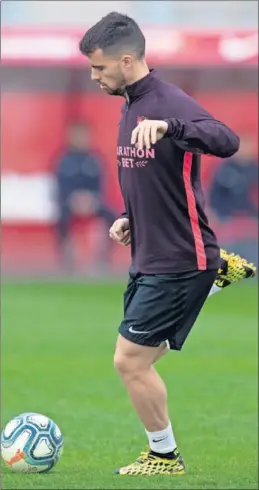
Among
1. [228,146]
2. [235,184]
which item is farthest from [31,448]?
[235,184]

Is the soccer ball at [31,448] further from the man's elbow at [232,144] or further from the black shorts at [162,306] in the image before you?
the man's elbow at [232,144]

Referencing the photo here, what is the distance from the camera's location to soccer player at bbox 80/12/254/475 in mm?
5930

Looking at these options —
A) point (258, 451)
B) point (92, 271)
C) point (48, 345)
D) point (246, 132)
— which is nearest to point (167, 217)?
point (258, 451)

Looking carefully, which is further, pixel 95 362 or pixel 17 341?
pixel 17 341

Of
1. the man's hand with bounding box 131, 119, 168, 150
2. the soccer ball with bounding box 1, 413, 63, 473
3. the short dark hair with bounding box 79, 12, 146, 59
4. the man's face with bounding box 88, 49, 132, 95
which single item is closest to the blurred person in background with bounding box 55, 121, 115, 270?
the soccer ball with bounding box 1, 413, 63, 473

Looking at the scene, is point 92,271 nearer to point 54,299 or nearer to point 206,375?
point 54,299

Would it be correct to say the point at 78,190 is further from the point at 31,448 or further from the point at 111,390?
the point at 31,448

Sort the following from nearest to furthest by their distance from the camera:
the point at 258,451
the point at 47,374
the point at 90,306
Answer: the point at 258,451, the point at 47,374, the point at 90,306

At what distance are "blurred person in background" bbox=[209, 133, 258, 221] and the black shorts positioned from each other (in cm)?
1688

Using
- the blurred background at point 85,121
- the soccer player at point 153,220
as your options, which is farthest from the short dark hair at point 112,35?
the blurred background at point 85,121

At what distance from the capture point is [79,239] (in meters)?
24.9

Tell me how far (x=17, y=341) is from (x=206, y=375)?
2.89m

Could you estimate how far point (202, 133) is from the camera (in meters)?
5.71

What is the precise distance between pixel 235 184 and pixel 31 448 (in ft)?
55.8
